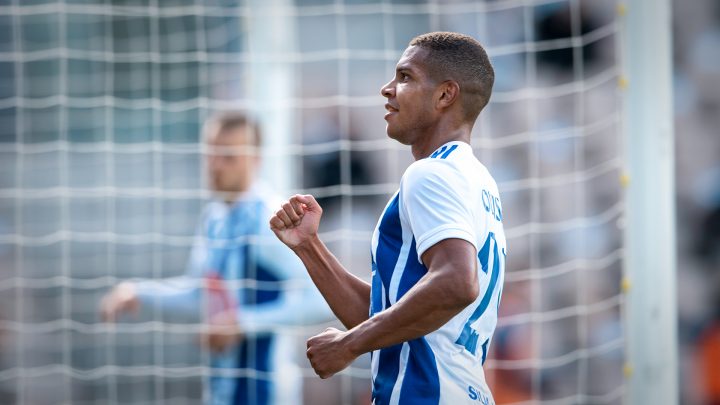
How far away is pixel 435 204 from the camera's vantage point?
222 cm

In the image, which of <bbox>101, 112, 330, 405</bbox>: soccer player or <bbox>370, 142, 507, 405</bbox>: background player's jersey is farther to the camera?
<bbox>101, 112, 330, 405</bbox>: soccer player

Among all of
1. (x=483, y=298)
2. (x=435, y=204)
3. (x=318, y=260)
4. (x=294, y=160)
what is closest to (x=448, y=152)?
(x=435, y=204)

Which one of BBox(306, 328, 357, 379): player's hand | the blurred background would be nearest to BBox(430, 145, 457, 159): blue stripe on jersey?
BBox(306, 328, 357, 379): player's hand

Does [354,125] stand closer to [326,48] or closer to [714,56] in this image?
[326,48]

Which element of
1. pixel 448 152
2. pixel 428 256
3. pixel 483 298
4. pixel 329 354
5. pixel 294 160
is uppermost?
pixel 294 160

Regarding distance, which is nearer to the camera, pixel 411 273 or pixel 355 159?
pixel 411 273

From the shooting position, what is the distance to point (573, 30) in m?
5.50

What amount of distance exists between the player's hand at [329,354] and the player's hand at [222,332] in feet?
8.31

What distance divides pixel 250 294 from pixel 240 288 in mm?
84

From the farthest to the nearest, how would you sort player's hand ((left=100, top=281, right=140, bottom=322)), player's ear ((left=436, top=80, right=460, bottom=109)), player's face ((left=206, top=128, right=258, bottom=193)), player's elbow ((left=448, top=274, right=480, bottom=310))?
player's face ((left=206, top=128, right=258, bottom=193)) < player's hand ((left=100, top=281, right=140, bottom=322)) < player's ear ((left=436, top=80, right=460, bottom=109)) < player's elbow ((left=448, top=274, right=480, bottom=310))

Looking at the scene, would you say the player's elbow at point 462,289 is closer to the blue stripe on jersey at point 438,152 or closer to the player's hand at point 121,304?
the blue stripe on jersey at point 438,152

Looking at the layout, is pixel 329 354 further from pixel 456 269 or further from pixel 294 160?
pixel 294 160

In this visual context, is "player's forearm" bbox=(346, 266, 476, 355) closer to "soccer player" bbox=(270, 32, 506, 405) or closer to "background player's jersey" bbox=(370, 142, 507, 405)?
"soccer player" bbox=(270, 32, 506, 405)

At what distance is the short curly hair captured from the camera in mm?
2494
